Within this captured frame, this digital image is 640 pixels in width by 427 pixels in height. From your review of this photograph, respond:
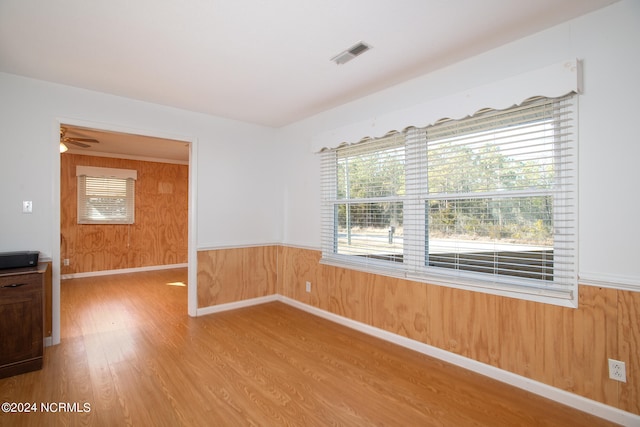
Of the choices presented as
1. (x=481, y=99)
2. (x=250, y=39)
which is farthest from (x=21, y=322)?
(x=481, y=99)

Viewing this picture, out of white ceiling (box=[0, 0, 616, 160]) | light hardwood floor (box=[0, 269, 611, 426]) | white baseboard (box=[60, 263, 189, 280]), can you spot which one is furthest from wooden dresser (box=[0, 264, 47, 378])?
white baseboard (box=[60, 263, 189, 280])

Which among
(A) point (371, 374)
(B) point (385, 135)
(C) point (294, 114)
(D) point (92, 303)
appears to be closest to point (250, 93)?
(C) point (294, 114)

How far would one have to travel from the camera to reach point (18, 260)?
2.53 meters

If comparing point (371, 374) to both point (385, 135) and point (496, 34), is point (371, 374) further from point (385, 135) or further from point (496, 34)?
point (496, 34)

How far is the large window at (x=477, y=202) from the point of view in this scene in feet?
6.93

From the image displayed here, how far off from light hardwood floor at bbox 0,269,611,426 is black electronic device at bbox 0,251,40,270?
842 mm

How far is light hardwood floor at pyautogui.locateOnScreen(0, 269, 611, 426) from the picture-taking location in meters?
1.92

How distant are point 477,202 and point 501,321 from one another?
92cm

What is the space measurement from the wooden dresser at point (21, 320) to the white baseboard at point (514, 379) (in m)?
2.76

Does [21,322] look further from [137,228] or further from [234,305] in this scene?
[137,228]

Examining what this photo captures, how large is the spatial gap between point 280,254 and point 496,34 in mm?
3489

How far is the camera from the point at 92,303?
4262 mm

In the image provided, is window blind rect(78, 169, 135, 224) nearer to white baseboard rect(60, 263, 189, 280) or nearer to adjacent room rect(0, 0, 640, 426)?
white baseboard rect(60, 263, 189, 280)

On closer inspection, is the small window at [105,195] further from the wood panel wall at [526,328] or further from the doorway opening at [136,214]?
the wood panel wall at [526,328]
